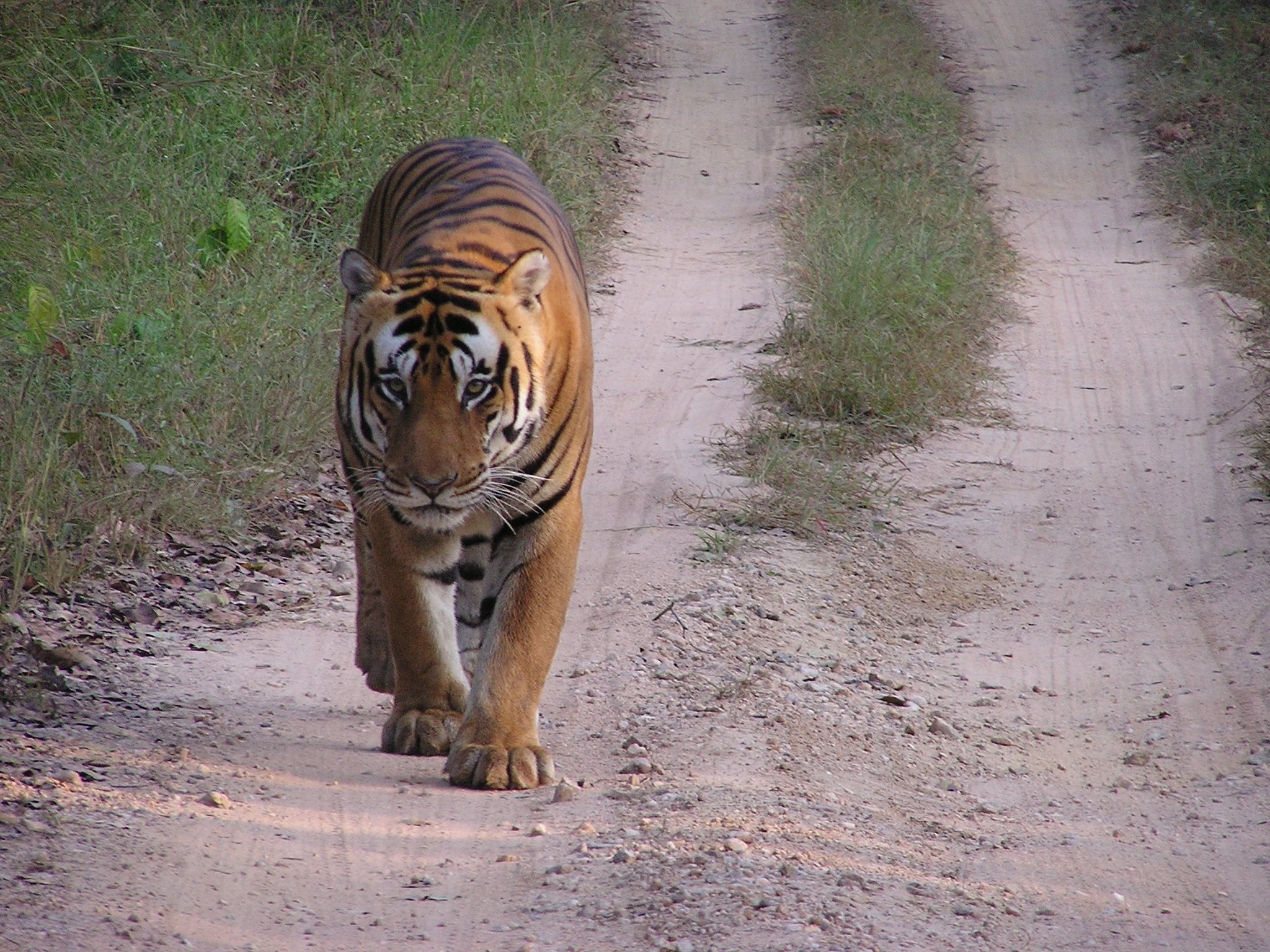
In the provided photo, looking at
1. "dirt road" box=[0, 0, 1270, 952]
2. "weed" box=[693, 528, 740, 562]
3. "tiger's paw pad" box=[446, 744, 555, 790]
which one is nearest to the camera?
"dirt road" box=[0, 0, 1270, 952]

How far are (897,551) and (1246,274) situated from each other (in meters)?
4.44

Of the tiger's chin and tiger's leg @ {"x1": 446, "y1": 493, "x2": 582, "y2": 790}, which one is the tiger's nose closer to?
the tiger's chin

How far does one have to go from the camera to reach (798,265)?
316 inches

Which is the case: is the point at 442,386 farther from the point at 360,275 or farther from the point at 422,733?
the point at 422,733

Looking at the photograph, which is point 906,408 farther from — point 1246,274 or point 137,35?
point 137,35

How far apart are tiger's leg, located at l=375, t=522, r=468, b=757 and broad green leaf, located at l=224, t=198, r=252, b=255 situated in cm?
337

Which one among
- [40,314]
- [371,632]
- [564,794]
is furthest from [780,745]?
[40,314]

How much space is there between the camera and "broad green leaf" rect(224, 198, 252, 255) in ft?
20.8

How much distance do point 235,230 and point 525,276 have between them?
343 cm

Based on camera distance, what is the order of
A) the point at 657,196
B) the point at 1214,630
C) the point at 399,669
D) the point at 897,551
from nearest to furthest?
the point at 399,669
the point at 1214,630
the point at 897,551
the point at 657,196

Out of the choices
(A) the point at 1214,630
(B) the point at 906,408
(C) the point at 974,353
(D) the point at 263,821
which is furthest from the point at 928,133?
(D) the point at 263,821

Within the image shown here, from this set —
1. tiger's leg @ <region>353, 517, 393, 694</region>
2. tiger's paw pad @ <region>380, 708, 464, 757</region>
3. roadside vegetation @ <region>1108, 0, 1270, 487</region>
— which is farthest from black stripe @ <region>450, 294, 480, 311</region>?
roadside vegetation @ <region>1108, 0, 1270, 487</region>

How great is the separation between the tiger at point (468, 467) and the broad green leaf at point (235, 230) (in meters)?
2.88

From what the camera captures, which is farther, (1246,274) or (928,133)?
(928,133)
